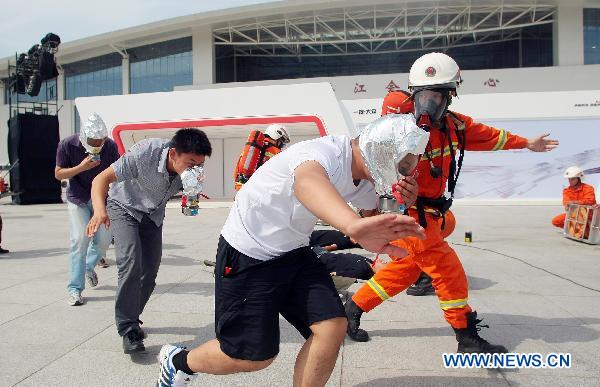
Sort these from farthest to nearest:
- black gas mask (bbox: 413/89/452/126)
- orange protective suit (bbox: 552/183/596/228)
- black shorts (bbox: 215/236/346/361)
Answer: orange protective suit (bbox: 552/183/596/228)
black gas mask (bbox: 413/89/452/126)
black shorts (bbox: 215/236/346/361)

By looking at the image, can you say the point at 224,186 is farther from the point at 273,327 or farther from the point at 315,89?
the point at 273,327

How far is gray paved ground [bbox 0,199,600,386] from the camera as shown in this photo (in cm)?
285

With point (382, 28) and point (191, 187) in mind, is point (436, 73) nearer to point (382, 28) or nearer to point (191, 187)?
point (191, 187)

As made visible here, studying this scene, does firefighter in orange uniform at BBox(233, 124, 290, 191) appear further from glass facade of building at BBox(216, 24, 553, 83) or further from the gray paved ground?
glass facade of building at BBox(216, 24, 553, 83)

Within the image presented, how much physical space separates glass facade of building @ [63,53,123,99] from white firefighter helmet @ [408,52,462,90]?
35.9m

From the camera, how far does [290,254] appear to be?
2.13 m

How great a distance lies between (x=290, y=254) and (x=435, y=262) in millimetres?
1417

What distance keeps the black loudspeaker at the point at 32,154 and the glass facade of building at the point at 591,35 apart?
27.0 meters

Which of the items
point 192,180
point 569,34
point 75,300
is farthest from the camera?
point 569,34

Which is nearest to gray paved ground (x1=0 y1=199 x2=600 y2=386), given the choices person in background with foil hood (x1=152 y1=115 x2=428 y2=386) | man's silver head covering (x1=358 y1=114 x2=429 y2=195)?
person in background with foil hood (x1=152 y1=115 x2=428 y2=386)

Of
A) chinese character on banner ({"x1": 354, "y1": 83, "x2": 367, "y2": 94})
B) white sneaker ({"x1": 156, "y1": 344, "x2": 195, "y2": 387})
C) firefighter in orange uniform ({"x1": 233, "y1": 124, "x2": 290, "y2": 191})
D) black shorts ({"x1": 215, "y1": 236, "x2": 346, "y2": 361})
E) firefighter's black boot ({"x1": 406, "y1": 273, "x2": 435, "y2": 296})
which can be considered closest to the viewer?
black shorts ({"x1": 215, "y1": 236, "x2": 346, "y2": 361})
